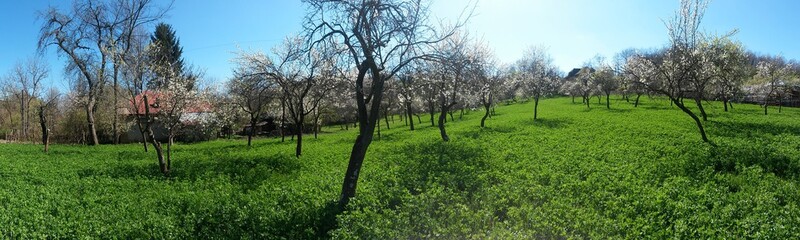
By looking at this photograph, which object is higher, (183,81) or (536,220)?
(183,81)

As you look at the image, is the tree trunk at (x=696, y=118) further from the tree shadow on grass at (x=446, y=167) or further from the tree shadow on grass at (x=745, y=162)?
the tree shadow on grass at (x=446, y=167)

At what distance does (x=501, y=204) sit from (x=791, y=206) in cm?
616

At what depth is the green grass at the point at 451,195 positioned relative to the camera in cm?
881

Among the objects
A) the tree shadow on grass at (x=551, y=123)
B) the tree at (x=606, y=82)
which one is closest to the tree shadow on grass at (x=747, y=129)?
the tree shadow on grass at (x=551, y=123)

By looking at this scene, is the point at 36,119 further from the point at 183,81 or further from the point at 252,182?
the point at 252,182

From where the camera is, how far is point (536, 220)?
9.01 metres

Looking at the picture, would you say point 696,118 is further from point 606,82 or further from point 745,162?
point 606,82

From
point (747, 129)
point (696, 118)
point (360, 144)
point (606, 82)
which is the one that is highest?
point (606, 82)

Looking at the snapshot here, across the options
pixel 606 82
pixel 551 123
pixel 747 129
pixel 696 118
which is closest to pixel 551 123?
pixel 551 123

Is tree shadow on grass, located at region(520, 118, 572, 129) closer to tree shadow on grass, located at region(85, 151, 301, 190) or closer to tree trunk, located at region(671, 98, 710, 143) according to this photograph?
tree trunk, located at region(671, 98, 710, 143)

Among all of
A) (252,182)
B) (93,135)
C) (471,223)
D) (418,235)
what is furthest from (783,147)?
(93,135)

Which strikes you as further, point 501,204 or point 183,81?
point 183,81

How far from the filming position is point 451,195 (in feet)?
37.8

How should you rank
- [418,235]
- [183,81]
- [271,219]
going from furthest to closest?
[183,81] → [271,219] → [418,235]
